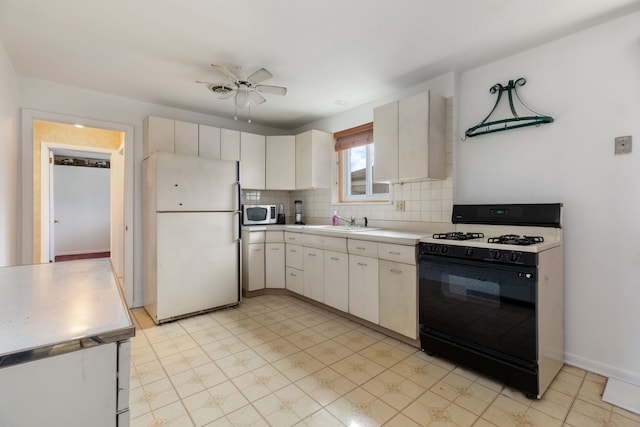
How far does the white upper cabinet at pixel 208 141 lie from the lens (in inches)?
142

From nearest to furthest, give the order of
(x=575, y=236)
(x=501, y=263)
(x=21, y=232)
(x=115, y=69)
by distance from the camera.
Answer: (x=501, y=263) → (x=575, y=236) → (x=115, y=69) → (x=21, y=232)

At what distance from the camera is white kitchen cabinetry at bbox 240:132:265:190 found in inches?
156

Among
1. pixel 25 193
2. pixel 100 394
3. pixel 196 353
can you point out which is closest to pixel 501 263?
pixel 100 394

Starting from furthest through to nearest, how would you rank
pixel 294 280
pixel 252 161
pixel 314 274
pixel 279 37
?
pixel 252 161, pixel 294 280, pixel 314 274, pixel 279 37

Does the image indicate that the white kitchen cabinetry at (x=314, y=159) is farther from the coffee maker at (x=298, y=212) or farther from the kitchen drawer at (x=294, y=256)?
the kitchen drawer at (x=294, y=256)

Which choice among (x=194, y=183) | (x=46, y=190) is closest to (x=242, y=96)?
(x=194, y=183)

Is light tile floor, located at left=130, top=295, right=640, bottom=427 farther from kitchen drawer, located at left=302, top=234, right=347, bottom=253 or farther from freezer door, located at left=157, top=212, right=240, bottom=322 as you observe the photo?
kitchen drawer, located at left=302, top=234, right=347, bottom=253

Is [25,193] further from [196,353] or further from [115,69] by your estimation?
[196,353]

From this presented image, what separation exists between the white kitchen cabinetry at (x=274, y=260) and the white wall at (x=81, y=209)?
223 inches

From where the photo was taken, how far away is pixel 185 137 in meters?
3.50

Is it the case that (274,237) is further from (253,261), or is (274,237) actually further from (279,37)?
(279,37)

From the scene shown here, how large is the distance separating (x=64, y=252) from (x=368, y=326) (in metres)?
7.39

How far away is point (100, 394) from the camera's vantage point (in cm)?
76

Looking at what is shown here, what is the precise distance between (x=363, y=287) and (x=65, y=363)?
2.30m
